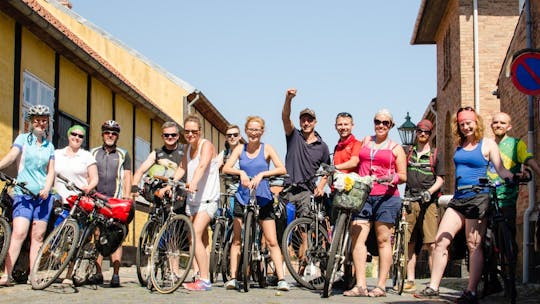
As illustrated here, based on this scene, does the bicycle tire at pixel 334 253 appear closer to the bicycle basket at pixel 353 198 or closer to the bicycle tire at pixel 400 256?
the bicycle basket at pixel 353 198

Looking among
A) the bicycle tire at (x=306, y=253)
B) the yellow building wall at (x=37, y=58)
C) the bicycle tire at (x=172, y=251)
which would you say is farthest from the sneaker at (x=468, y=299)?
the yellow building wall at (x=37, y=58)

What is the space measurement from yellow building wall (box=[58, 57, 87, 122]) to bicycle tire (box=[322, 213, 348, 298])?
10.0 m

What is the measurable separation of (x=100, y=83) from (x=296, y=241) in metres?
12.3

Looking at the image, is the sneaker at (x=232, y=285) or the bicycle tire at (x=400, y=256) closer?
the sneaker at (x=232, y=285)

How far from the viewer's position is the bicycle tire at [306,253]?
9.23 m

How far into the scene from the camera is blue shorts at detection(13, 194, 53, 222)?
971 cm

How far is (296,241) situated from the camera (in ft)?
31.0

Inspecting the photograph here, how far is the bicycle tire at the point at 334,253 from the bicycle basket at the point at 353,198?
11 cm

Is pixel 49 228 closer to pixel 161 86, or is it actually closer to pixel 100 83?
pixel 100 83

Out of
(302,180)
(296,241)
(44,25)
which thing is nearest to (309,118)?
(302,180)

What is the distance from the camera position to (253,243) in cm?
926

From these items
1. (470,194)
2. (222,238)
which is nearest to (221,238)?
(222,238)

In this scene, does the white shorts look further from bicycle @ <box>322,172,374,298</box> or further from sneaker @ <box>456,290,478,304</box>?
sneaker @ <box>456,290,478,304</box>

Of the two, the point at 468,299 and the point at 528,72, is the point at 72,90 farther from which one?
the point at 468,299
